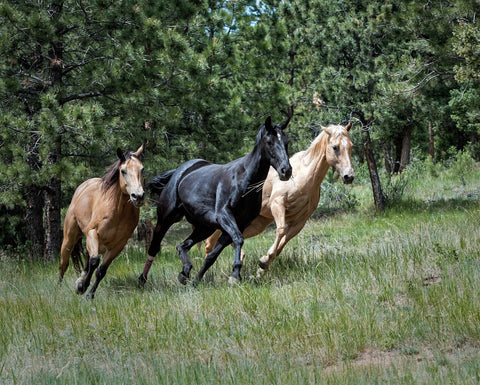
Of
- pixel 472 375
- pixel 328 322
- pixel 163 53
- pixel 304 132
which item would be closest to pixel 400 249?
pixel 328 322

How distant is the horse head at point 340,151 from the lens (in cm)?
708

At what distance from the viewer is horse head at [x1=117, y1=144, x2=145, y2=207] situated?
614 centimetres

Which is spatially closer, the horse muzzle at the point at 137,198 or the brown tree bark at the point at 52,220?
the horse muzzle at the point at 137,198

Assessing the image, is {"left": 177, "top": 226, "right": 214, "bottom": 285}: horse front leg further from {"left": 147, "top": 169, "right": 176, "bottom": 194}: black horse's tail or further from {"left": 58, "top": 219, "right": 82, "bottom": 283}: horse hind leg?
{"left": 58, "top": 219, "right": 82, "bottom": 283}: horse hind leg

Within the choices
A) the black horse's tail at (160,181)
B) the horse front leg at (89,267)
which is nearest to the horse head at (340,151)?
the black horse's tail at (160,181)

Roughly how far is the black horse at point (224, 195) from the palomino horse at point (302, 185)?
0.87m

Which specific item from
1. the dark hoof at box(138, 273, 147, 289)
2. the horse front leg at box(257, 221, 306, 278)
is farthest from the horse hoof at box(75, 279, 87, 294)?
the horse front leg at box(257, 221, 306, 278)

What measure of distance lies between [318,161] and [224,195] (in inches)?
68.3

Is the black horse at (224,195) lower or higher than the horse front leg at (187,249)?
higher

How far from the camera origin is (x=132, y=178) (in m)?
6.25

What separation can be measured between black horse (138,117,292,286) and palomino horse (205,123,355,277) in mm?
871

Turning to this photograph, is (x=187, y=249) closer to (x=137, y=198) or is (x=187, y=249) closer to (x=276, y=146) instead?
(x=137, y=198)

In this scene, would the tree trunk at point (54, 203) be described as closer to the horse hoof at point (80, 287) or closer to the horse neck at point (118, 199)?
the horse hoof at point (80, 287)

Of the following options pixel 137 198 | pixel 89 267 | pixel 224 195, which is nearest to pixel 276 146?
pixel 224 195
